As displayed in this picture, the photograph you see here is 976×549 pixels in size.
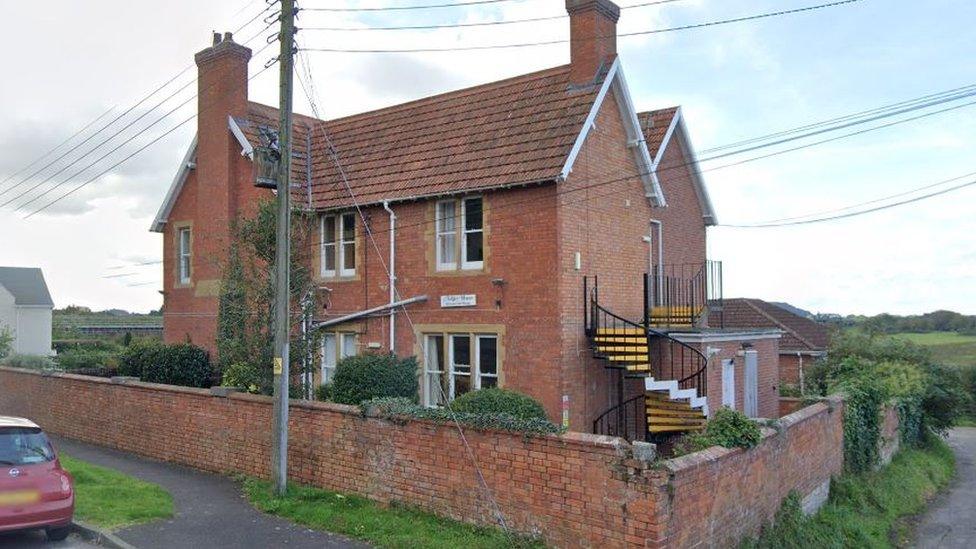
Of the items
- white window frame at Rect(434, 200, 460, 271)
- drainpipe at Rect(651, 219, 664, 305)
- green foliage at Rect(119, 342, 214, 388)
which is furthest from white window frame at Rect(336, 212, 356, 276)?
drainpipe at Rect(651, 219, 664, 305)

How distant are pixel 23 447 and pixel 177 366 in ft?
31.4

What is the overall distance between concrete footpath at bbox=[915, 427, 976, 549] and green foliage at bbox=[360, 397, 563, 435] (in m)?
8.81

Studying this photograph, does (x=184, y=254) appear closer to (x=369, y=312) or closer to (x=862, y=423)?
(x=369, y=312)

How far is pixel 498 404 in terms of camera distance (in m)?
11.9

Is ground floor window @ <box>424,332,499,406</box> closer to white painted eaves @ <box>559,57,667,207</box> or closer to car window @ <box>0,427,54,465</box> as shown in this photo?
white painted eaves @ <box>559,57,667,207</box>

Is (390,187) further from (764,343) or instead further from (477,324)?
(764,343)

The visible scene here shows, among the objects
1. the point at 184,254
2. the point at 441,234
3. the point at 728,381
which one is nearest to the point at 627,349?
the point at 728,381

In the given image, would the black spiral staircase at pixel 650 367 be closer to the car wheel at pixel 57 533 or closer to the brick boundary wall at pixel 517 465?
the brick boundary wall at pixel 517 465

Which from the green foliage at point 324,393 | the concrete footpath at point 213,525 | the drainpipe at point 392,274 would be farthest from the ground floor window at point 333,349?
the concrete footpath at point 213,525

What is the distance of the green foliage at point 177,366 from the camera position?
19141mm

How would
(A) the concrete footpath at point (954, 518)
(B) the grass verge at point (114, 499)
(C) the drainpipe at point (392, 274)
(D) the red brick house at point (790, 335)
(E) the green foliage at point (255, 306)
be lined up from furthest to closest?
1. (D) the red brick house at point (790, 335)
2. (C) the drainpipe at point (392, 274)
3. (E) the green foliage at point (255, 306)
4. (A) the concrete footpath at point (954, 518)
5. (B) the grass verge at point (114, 499)

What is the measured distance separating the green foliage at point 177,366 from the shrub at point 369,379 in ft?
16.9

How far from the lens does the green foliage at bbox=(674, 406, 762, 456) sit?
9.94m

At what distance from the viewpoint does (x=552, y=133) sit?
620 inches
